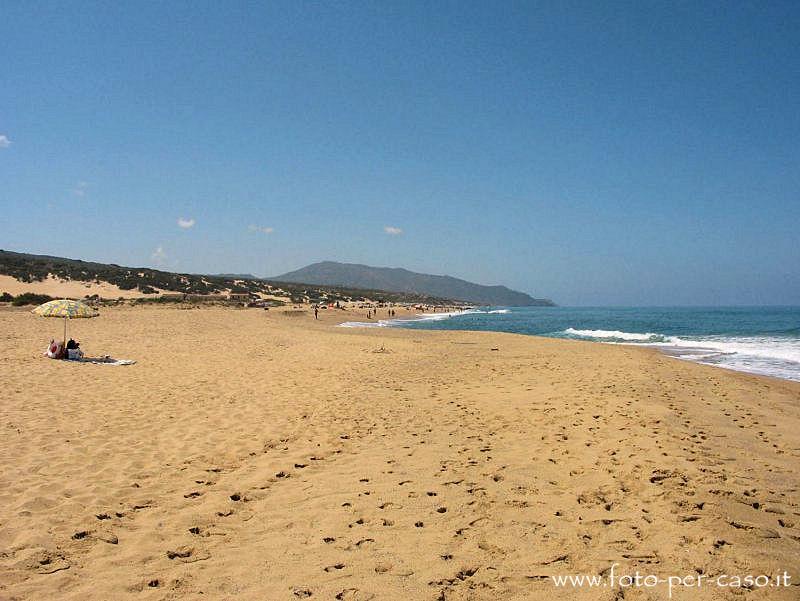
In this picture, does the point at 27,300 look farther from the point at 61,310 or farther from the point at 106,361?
the point at 106,361

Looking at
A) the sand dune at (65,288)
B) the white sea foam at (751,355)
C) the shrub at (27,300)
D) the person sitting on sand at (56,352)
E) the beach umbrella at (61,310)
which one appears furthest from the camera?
the sand dune at (65,288)

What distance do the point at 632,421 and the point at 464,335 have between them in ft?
73.6

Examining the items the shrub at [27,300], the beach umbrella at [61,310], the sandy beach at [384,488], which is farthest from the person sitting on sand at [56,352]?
the shrub at [27,300]

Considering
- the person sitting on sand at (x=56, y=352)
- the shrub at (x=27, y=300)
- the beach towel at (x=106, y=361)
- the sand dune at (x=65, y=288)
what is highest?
the sand dune at (x=65, y=288)

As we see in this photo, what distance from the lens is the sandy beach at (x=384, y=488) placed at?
3688mm

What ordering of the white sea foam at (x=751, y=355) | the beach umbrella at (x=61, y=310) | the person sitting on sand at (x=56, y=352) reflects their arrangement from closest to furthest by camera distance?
the beach umbrella at (x=61, y=310) < the person sitting on sand at (x=56, y=352) < the white sea foam at (x=751, y=355)

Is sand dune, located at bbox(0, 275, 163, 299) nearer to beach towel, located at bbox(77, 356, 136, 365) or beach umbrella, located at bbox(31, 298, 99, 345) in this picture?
beach umbrella, located at bbox(31, 298, 99, 345)

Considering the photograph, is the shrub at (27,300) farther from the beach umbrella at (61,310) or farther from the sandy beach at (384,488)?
the sandy beach at (384,488)

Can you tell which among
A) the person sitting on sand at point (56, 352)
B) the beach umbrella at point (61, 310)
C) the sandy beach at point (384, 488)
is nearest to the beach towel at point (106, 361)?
the person sitting on sand at point (56, 352)

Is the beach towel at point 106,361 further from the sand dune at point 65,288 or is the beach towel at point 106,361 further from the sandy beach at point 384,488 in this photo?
the sand dune at point 65,288

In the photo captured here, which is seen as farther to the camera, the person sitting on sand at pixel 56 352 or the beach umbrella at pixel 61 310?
the person sitting on sand at pixel 56 352

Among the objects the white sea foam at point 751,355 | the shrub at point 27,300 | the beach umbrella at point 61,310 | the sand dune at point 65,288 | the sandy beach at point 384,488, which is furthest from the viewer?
the sand dune at point 65,288

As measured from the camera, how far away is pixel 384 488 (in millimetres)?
5512

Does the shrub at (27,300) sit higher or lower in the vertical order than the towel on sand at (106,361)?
higher
